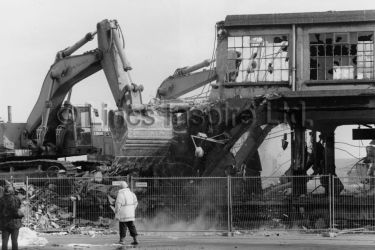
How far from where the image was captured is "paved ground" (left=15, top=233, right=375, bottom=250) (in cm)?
1989

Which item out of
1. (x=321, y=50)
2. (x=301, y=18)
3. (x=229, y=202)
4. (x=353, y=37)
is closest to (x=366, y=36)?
(x=353, y=37)

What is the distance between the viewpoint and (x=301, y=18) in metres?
28.7

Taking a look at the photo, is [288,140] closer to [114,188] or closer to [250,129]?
[250,129]

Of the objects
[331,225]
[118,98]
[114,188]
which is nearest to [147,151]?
[114,188]

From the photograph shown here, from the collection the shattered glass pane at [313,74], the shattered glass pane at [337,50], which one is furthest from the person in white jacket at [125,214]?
the shattered glass pane at [337,50]

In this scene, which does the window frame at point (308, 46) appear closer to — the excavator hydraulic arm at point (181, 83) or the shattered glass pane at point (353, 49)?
the shattered glass pane at point (353, 49)

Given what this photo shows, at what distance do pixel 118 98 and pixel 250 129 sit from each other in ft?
23.4

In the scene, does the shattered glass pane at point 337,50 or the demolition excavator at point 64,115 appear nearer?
the shattered glass pane at point 337,50

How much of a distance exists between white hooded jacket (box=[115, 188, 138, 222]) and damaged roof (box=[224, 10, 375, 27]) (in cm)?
1050

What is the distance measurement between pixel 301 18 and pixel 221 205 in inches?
323

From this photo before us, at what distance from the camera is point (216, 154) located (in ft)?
88.8

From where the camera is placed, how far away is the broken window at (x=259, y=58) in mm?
28969

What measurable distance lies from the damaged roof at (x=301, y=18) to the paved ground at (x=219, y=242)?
8896mm

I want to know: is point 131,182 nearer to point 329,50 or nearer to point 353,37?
point 329,50
